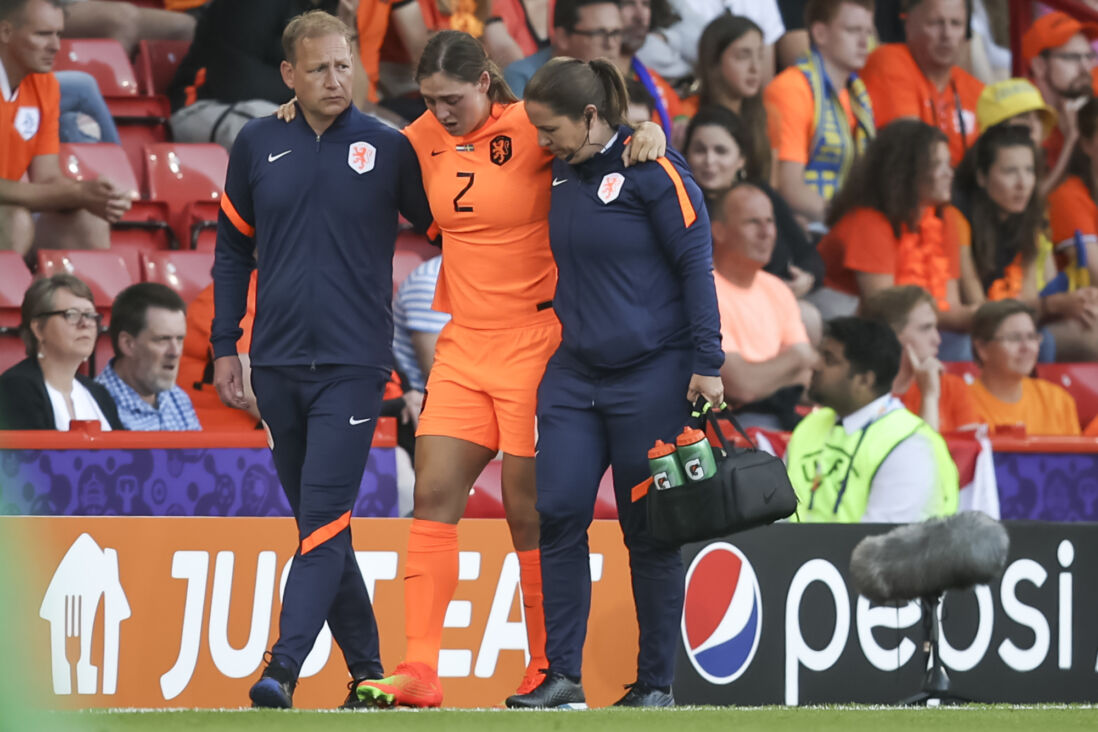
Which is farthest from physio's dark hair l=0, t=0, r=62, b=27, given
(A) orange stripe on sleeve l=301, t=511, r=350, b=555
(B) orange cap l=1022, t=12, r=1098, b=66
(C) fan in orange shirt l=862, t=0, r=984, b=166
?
(B) orange cap l=1022, t=12, r=1098, b=66

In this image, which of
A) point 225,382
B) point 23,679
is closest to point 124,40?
point 225,382

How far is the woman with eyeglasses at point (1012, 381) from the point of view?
8.39 meters

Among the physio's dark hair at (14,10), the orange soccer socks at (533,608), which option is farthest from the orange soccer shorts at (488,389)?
the physio's dark hair at (14,10)

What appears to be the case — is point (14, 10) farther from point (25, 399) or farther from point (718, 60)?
point (718, 60)

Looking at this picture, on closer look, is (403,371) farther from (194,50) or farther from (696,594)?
(194,50)

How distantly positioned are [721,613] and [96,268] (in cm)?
343

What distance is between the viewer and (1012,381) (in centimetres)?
847

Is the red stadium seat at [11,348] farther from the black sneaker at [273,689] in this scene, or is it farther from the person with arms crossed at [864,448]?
the person with arms crossed at [864,448]

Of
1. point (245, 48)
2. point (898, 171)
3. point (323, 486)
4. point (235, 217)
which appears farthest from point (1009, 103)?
point (323, 486)

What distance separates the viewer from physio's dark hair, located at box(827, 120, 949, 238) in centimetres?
887

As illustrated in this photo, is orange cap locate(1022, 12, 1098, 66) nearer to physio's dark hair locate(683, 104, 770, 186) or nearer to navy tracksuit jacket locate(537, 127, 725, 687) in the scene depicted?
physio's dark hair locate(683, 104, 770, 186)

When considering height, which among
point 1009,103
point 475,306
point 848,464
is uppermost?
point 1009,103

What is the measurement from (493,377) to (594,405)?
0.32 metres

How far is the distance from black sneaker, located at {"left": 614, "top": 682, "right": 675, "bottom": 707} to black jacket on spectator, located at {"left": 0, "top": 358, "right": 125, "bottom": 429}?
261cm
